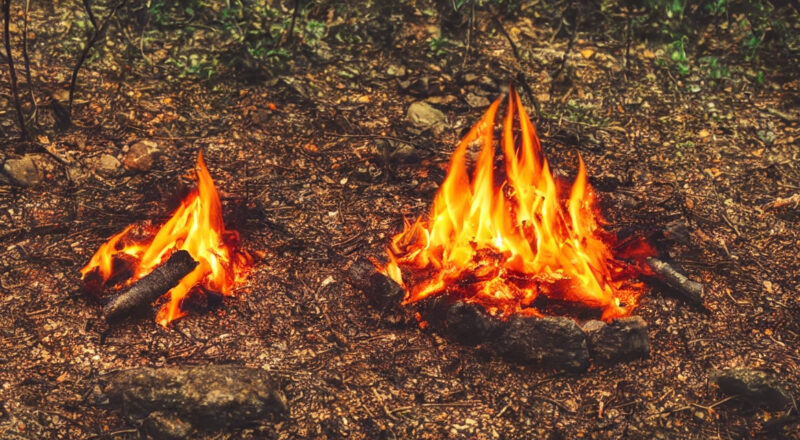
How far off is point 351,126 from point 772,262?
3.33m

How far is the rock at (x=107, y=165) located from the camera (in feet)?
16.9

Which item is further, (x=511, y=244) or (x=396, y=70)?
(x=396, y=70)

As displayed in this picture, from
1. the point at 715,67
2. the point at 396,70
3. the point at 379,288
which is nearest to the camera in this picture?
the point at 379,288

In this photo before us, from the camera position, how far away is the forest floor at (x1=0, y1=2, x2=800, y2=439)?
12.6 feet

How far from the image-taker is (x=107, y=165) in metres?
5.20

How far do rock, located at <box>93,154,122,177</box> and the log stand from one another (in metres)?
1.26

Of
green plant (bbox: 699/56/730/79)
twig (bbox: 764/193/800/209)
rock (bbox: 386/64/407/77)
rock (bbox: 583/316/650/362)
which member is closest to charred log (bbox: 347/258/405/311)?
rock (bbox: 583/316/650/362)

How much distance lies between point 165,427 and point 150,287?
969 mm

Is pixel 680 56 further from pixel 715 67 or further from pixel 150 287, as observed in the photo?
pixel 150 287

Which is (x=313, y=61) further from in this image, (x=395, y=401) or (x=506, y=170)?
(x=395, y=401)

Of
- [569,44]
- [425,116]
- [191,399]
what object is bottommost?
[191,399]

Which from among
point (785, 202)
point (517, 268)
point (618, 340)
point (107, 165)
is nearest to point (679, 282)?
point (618, 340)

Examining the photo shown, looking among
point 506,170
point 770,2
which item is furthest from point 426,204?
point 770,2

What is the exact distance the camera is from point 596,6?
6.65 m
